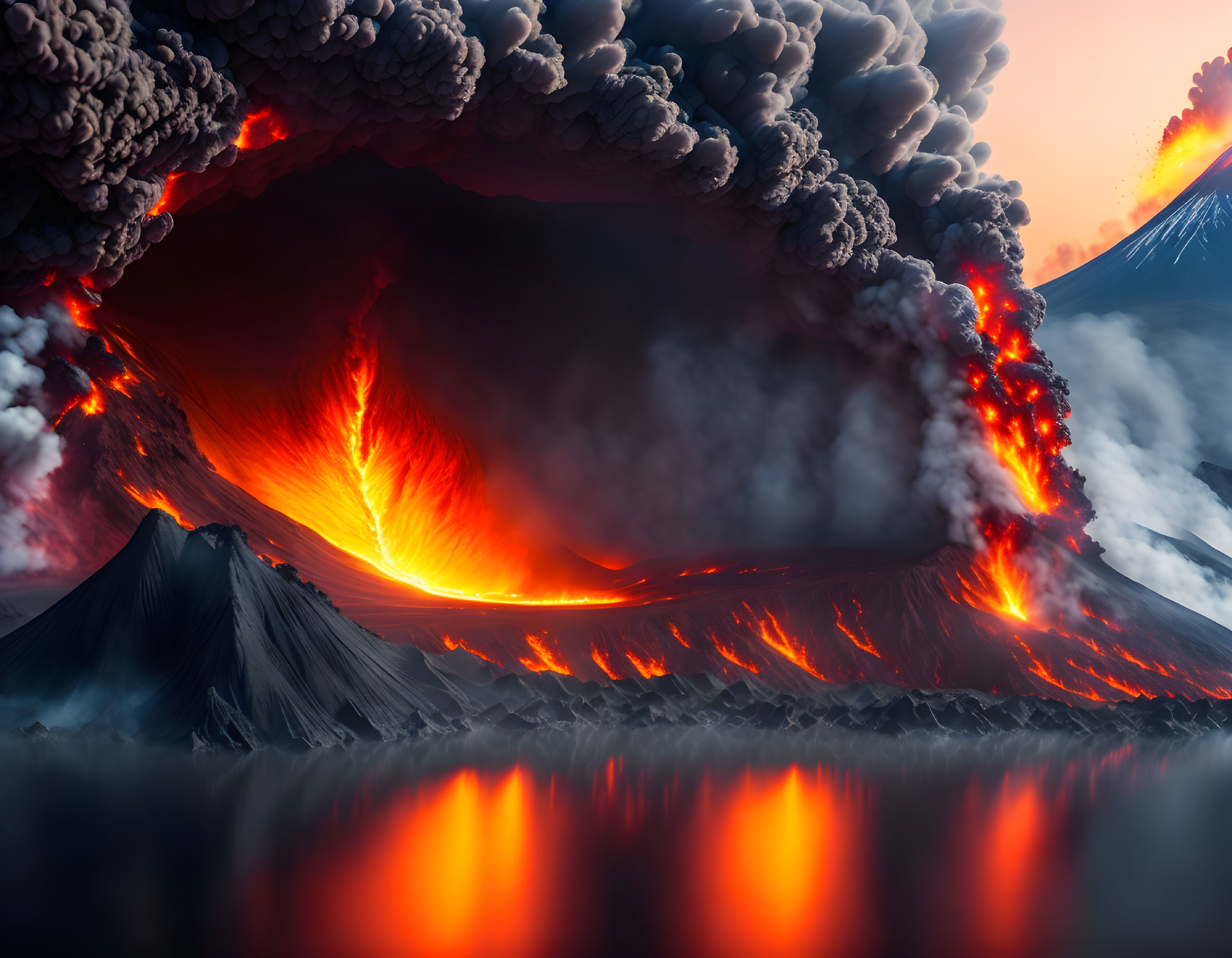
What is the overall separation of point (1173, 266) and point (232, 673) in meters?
50.4

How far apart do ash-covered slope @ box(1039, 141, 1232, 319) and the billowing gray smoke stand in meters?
30.1

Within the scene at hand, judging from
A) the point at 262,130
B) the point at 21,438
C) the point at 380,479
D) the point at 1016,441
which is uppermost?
the point at 262,130

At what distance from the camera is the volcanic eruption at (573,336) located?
13773 millimetres

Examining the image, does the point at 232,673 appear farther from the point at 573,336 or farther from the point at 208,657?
the point at 573,336

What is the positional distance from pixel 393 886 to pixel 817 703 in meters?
10.9

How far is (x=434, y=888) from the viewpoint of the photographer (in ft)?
16.6

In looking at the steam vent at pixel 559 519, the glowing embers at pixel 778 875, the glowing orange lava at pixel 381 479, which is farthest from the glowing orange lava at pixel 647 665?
the glowing embers at pixel 778 875

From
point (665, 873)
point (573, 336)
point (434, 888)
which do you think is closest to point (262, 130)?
point (573, 336)

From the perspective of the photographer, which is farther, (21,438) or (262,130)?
(262,130)

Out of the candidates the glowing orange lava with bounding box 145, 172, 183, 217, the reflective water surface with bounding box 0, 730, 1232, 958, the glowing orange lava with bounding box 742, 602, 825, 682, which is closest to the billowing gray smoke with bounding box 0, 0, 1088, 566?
the glowing orange lava with bounding box 145, 172, 183, 217

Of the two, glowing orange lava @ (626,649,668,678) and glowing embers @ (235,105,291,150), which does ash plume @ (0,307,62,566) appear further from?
glowing orange lava @ (626,649,668,678)

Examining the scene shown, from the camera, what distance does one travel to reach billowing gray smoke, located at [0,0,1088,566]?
40.9 ft

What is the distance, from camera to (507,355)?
22.7 meters

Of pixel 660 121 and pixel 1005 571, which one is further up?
pixel 660 121
